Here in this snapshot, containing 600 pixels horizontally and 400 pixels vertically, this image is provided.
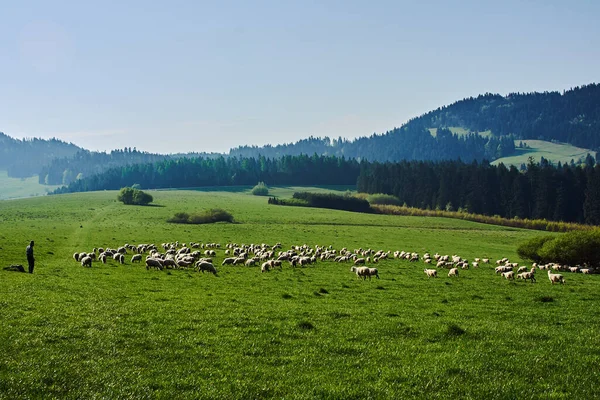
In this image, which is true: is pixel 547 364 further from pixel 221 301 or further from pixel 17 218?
pixel 17 218

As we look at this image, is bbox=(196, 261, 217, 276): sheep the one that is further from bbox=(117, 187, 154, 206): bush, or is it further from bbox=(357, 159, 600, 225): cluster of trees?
bbox=(357, 159, 600, 225): cluster of trees

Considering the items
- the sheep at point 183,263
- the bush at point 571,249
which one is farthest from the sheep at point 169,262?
the bush at point 571,249

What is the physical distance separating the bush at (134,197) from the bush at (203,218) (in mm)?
38628

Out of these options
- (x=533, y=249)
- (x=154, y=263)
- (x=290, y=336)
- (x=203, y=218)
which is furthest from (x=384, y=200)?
(x=290, y=336)

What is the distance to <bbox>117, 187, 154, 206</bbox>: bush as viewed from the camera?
137875 millimetres

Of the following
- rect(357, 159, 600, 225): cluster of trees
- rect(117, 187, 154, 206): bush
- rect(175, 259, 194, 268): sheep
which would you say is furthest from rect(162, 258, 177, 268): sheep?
rect(357, 159, 600, 225): cluster of trees

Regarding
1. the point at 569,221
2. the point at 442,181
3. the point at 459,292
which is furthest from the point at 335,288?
the point at 442,181

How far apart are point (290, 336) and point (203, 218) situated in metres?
87.8

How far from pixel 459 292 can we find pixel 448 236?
56.4m

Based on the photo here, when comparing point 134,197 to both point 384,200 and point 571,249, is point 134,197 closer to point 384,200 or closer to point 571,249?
point 384,200

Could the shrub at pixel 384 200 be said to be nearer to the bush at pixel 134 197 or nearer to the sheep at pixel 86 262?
the bush at pixel 134 197

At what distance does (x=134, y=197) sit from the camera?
457ft

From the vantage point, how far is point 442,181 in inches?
6137

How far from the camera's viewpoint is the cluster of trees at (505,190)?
127 m
